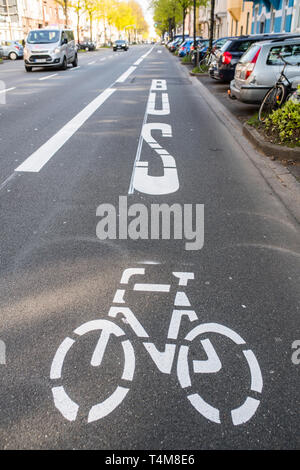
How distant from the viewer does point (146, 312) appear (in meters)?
3.10

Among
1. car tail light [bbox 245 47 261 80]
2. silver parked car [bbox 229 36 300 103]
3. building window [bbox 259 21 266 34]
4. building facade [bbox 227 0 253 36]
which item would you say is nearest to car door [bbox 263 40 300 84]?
silver parked car [bbox 229 36 300 103]

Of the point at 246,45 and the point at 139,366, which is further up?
the point at 246,45

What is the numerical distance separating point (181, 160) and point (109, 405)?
207 inches

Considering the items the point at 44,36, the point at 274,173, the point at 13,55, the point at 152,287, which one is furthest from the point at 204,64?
the point at 152,287

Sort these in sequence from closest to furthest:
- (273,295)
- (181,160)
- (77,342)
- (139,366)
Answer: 1. (139,366)
2. (77,342)
3. (273,295)
4. (181,160)

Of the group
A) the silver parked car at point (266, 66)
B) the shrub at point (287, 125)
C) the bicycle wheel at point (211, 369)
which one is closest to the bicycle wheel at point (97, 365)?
the bicycle wheel at point (211, 369)

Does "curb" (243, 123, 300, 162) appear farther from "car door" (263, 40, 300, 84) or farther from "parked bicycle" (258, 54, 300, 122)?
"car door" (263, 40, 300, 84)

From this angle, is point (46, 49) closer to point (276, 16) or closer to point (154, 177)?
point (276, 16)

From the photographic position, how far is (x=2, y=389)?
7.95 ft

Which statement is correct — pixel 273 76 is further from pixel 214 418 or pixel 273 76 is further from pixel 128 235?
pixel 214 418

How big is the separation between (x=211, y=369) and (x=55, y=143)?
6553mm

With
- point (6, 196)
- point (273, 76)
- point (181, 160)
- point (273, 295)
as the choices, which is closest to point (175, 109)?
point (273, 76)

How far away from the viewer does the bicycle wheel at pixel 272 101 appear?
884cm

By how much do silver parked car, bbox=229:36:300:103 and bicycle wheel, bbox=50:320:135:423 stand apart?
9.03 m
